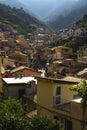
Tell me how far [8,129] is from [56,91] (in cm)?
515

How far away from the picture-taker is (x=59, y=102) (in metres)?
23.6

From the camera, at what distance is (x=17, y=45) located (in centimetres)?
12612

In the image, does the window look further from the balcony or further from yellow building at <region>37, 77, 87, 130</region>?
the balcony

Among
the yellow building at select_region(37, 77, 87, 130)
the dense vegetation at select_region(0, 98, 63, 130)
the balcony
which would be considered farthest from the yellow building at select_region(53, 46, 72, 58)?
the dense vegetation at select_region(0, 98, 63, 130)

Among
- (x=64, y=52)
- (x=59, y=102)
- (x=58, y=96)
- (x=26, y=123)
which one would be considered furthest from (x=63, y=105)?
(x=64, y=52)

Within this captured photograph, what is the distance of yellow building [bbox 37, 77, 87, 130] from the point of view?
69.1ft

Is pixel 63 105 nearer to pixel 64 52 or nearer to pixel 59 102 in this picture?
pixel 59 102

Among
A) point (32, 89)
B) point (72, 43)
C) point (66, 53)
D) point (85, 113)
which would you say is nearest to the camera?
point (85, 113)

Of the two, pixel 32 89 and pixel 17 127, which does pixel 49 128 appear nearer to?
pixel 17 127

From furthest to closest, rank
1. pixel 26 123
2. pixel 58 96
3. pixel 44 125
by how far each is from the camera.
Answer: pixel 58 96 → pixel 26 123 → pixel 44 125

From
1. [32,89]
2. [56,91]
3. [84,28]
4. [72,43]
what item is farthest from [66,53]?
[56,91]

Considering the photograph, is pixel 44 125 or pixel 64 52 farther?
pixel 64 52

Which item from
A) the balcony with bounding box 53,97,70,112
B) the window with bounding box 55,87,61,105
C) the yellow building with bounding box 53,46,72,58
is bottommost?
the yellow building with bounding box 53,46,72,58

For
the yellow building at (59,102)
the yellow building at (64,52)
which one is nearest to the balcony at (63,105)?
the yellow building at (59,102)
